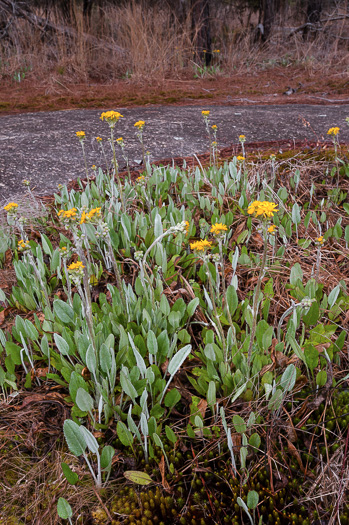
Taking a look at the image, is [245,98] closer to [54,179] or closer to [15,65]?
[54,179]

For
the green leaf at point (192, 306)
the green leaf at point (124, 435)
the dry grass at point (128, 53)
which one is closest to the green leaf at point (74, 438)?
the green leaf at point (124, 435)

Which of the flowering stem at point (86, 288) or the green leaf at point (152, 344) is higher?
the flowering stem at point (86, 288)

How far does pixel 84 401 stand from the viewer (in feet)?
4.39

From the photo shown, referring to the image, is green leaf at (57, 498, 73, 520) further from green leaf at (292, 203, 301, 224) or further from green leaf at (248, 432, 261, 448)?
green leaf at (292, 203, 301, 224)

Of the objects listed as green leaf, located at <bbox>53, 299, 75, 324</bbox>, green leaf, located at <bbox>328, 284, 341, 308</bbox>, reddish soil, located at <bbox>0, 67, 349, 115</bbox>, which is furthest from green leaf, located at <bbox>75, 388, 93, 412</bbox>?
reddish soil, located at <bbox>0, 67, 349, 115</bbox>

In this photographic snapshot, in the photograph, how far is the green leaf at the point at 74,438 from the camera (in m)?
1.24

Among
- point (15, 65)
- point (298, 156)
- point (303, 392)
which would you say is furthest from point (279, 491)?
point (15, 65)

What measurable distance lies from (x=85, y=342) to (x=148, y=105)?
4987mm

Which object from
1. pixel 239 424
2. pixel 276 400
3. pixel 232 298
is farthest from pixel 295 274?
pixel 239 424

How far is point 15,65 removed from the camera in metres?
8.20

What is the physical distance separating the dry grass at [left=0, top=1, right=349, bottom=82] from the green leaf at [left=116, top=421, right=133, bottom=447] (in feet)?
24.7

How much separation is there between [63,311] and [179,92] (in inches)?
230

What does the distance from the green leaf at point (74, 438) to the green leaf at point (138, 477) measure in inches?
6.3

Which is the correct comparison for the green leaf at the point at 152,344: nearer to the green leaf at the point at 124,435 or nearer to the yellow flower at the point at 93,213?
the green leaf at the point at 124,435
